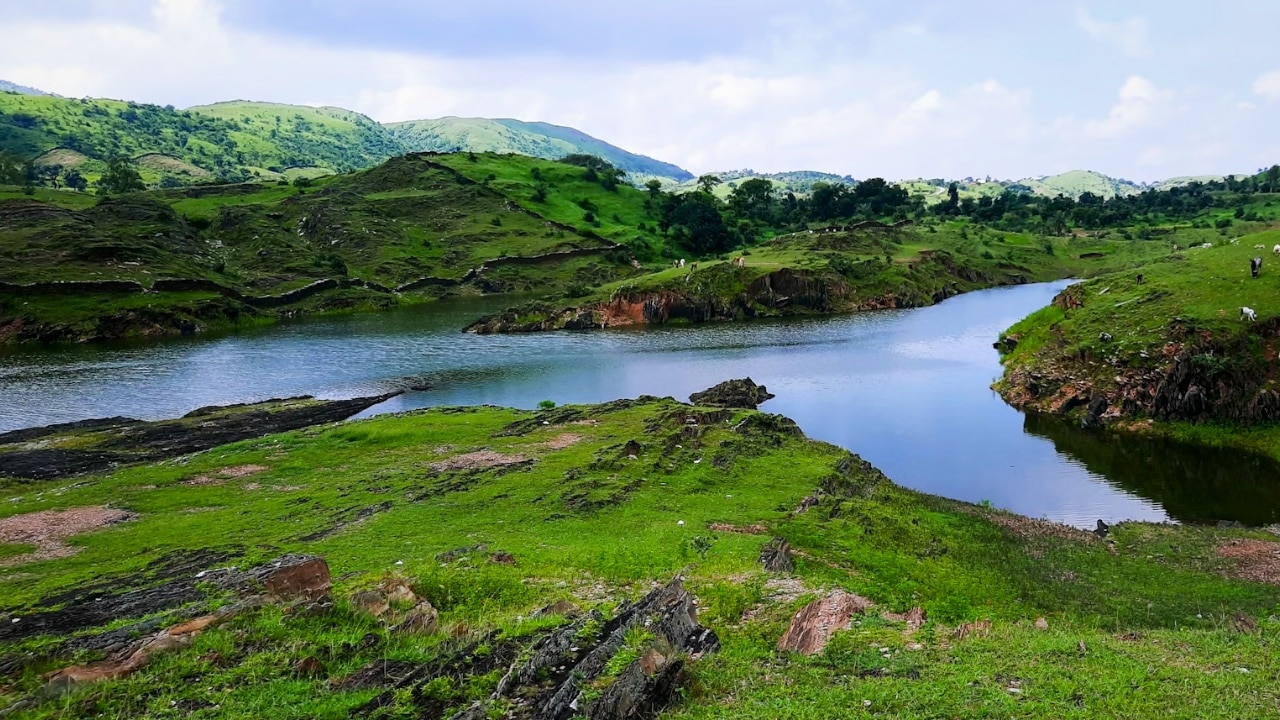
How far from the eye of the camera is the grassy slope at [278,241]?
112625mm

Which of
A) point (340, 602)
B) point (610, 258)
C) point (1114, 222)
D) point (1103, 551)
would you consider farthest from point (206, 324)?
point (1114, 222)

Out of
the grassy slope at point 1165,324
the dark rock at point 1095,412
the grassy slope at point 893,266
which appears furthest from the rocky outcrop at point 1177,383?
the grassy slope at point 893,266

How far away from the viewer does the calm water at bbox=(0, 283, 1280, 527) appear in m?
42.6

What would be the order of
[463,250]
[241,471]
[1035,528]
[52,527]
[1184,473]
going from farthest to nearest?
[463,250], [1184,473], [241,471], [1035,528], [52,527]

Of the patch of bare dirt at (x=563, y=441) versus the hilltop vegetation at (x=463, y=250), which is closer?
the patch of bare dirt at (x=563, y=441)

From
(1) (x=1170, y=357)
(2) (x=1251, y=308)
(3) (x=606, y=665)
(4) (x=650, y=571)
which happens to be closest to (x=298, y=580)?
(3) (x=606, y=665)

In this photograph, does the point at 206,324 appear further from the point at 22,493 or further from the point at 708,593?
the point at 708,593

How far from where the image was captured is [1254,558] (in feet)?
94.7

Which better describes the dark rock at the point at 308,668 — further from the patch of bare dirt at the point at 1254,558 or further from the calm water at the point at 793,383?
the calm water at the point at 793,383

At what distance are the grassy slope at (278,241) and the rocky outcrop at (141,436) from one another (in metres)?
62.4

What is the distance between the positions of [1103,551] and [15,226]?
Result: 157 m

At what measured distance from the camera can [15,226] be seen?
121375mm

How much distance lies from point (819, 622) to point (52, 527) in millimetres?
30674

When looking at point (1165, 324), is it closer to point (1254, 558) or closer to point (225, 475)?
point (1254, 558)
